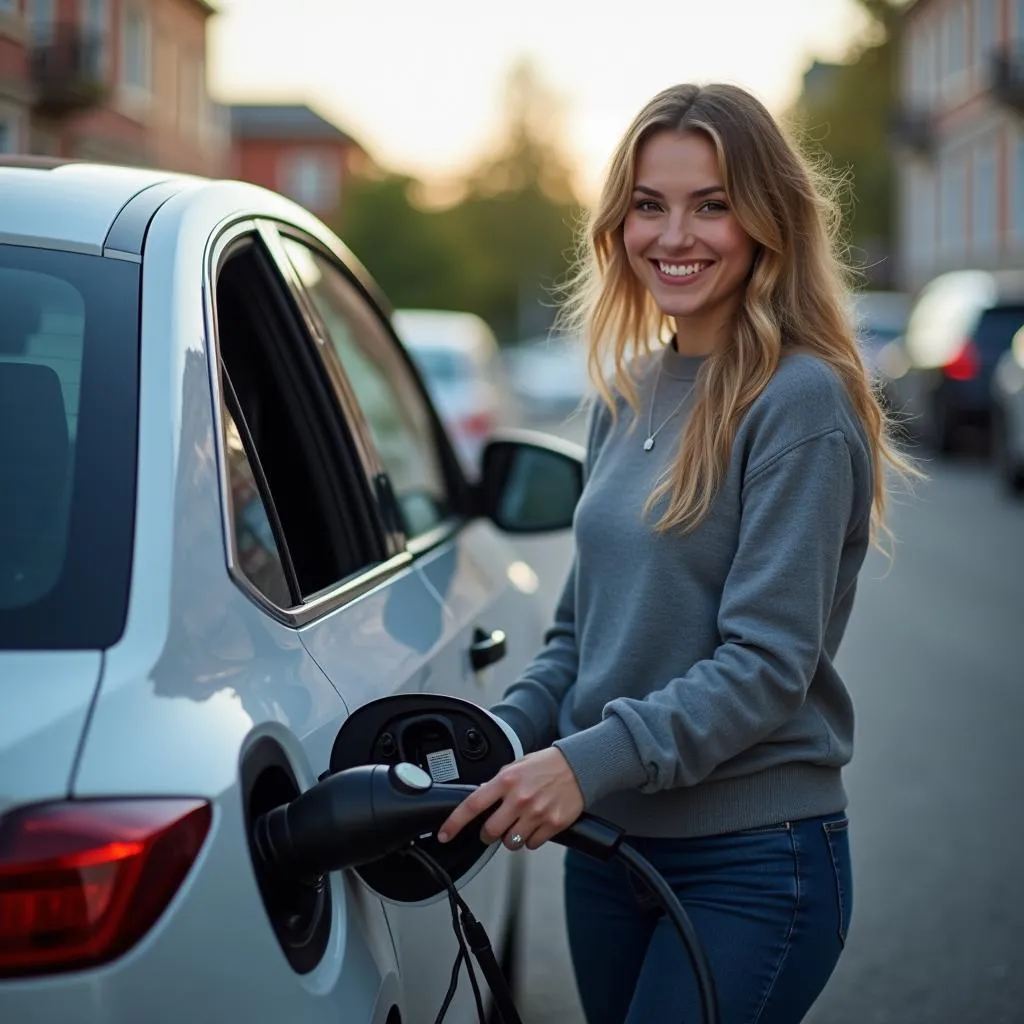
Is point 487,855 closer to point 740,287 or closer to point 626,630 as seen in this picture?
point 626,630

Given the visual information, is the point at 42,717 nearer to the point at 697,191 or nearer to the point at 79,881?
the point at 79,881

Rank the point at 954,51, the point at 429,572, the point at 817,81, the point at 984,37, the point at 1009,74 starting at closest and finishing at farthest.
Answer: the point at 429,572 → the point at 1009,74 → the point at 984,37 → the point at 954,51 → the point at 817,81

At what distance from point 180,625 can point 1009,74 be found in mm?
36117

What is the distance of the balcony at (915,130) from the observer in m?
43.5

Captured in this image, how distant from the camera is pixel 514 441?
373 cm

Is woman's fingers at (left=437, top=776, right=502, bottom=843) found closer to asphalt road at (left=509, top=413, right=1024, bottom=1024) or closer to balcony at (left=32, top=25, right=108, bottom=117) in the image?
asphalt road at (left=509, top=413, right=1024, bottom=1024)

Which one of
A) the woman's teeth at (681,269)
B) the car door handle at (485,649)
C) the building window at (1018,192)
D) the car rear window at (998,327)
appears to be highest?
the building window at (1018,192)

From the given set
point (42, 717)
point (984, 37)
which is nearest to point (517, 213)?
point (984, 37)

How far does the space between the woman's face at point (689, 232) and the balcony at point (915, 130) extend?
4352cm

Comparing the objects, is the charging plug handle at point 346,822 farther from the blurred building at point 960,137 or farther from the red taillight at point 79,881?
the blurred building at point 960,137

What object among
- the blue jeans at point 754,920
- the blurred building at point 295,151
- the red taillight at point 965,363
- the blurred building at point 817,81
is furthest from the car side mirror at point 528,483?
the blurred building at point 295,151

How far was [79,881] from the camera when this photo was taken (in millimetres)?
1391

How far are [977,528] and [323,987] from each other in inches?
488

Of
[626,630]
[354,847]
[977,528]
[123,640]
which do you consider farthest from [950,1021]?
[977,528]
